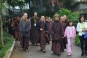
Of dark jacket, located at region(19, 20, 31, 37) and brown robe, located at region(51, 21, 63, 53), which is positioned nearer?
brown robe, located at region(51, 21, 63, 53)

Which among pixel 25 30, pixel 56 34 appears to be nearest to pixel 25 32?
pixel 25 30

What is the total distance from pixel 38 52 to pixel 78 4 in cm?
1697

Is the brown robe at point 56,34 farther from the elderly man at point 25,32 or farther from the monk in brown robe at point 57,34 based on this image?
the elderly man at point 25,32

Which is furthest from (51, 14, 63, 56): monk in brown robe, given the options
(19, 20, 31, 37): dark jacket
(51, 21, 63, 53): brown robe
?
(19, 20, 31, 37): dark jacket

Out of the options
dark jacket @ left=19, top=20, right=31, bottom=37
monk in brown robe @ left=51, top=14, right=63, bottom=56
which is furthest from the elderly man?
monk in brown robe @ left=51, top=14, right=63, bottom=56

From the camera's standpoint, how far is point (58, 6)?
110ft

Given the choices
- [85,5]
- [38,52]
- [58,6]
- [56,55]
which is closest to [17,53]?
[38,52]

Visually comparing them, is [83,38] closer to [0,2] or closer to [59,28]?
[59,28]

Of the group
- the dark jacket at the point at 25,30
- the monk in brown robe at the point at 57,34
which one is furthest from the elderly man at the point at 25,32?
the monk in brown robe at the point at 57,34

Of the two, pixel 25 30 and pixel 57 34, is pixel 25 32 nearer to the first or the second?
pixel 25 30

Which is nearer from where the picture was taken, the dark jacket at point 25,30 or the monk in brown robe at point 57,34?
the monk in brown robe at point 57,34

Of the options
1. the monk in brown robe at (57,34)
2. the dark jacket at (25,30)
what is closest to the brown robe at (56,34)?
the monk in brown robe at (57,34)

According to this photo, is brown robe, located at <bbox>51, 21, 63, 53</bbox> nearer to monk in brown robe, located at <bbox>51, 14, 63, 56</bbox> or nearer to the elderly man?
monk in brown robe, located at <bbox>51, 14, 63, 56</bbox>

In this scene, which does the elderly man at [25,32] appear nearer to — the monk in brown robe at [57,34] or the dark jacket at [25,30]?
the dark jacket at [25,30]
